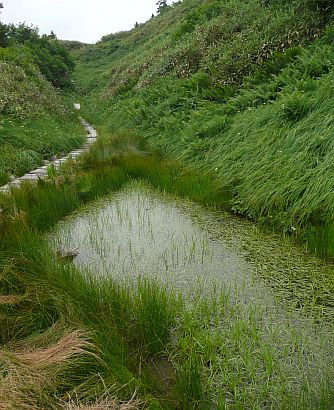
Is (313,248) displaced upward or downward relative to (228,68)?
downward

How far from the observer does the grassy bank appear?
178cm

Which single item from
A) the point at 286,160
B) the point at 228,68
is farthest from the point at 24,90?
the point at 286,160

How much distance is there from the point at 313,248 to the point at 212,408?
212cm

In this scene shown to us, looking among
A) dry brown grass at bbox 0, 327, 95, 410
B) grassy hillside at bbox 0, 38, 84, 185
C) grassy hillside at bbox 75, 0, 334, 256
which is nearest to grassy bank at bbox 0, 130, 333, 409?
dry brown grass at bbox 0, 327, 95, 410

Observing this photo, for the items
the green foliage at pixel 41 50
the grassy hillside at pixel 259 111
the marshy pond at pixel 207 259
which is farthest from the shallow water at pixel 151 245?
the green foliage at pixel 41 50

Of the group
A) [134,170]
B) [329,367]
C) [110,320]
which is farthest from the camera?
[134,170]

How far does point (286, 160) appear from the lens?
4.67m

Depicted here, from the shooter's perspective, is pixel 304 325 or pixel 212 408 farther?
pixel 304 325

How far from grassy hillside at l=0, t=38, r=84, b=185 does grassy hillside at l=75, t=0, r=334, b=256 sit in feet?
6.81

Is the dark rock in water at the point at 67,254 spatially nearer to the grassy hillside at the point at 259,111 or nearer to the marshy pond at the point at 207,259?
the marshy pond at the point at 207,259

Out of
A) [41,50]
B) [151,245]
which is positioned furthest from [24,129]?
[41,50]

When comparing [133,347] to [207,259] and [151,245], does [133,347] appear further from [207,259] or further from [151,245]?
[151,245]

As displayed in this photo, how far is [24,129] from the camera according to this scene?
8648 mm

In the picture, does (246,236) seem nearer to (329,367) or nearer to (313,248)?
(313,248)
